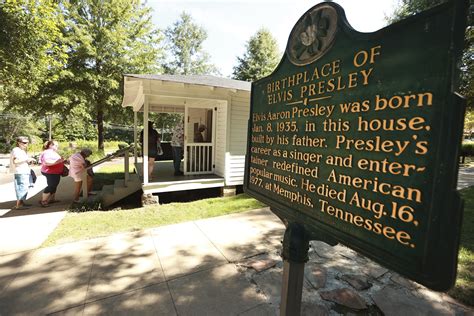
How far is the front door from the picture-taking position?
27.7 ft

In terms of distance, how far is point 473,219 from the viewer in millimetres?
5309

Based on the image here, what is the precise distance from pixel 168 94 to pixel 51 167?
3.57 meters

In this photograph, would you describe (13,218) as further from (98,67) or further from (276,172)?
(98,67)

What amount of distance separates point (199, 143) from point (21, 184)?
186 inches

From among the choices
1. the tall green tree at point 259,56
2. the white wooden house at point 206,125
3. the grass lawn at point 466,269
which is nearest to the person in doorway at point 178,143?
the white wooden house at point 206,125

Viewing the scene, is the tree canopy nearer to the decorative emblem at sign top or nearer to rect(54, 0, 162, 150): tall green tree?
rect(54, 0, 162, 150): tall green tree

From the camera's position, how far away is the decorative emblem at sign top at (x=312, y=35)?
1575mm

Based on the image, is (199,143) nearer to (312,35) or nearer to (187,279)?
(187,279)

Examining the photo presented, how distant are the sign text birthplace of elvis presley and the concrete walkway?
153 centimetres

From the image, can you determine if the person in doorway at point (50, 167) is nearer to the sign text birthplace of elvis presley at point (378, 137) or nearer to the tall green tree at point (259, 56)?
the sign text birthplace of elvis presley at point (378, 137)

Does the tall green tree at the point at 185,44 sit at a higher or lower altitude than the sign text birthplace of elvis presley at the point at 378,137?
higher

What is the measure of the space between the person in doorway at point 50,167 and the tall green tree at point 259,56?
23597mm

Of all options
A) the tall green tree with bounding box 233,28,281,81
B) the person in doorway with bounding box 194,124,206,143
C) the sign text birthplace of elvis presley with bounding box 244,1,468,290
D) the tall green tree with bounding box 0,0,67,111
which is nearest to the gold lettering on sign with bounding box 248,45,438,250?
the sign text birthplace of elvis presley with bounding box 244,1,468,290

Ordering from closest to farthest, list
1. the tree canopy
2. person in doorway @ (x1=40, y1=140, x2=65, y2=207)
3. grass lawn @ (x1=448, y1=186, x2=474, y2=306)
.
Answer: grass lawn @ (x1=448, y1=186, x2=474, y2=306) → person in doorway @ (x1=40, y1=140, x2=65, y2=207) → the tree canopy
